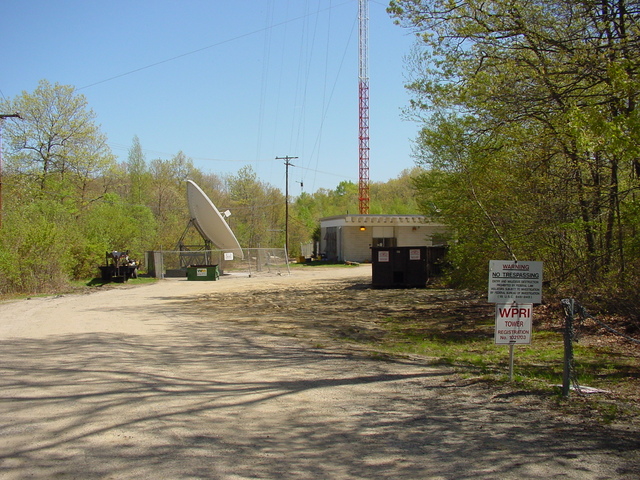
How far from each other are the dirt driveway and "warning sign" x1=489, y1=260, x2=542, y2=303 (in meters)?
1.33

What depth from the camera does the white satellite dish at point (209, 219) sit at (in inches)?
1465

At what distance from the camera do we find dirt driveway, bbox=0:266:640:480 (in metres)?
5.07

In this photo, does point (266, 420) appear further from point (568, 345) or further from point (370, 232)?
point (370, 232)

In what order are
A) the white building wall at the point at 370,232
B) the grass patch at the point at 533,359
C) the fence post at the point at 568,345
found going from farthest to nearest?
1. the white building wall at the point at 370,232
2. the grass patch at the point at 533,359
3. the fence post at the point at 568,345

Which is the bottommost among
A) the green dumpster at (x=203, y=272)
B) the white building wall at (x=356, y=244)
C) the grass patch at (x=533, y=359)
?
the grass patch at (x=533, y=359)

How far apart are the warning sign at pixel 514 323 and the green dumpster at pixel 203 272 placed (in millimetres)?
27943

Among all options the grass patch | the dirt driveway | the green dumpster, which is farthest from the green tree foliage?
the green dumpster

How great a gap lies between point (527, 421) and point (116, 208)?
37.2m

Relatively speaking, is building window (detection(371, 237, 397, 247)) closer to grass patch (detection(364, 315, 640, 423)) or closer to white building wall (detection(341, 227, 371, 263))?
white building wall (detection(341, 227, 371, 263))

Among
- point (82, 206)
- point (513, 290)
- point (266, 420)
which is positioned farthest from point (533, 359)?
point (82, 206)

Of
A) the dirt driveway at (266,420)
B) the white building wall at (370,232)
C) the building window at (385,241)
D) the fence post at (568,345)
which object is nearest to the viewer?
the dirt driveway at (266,420)

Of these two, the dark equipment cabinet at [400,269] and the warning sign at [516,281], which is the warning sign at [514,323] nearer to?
the warning sign at [516,281]

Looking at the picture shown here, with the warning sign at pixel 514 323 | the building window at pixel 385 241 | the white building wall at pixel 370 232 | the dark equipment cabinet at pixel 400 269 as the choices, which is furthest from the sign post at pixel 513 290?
the building window at pixel 385 241

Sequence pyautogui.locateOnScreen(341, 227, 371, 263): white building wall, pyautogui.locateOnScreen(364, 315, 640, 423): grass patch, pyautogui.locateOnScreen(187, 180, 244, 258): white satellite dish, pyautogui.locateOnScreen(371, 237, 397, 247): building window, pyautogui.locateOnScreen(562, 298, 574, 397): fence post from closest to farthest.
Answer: pyautogui.locateOnScreen(562, 298, 574, 397): fence post < pyautogui.locateOnScreen(364, 315, 640, 423): grass patch < pyautogui.locateOnScreen(187, 180, 244, 258): white satellite dish < pyautogui.locateOnScreen(371, 237, 397, 247): building window < pyautogui.locateOnScreen(341, 227, 371, 263): white building wall
